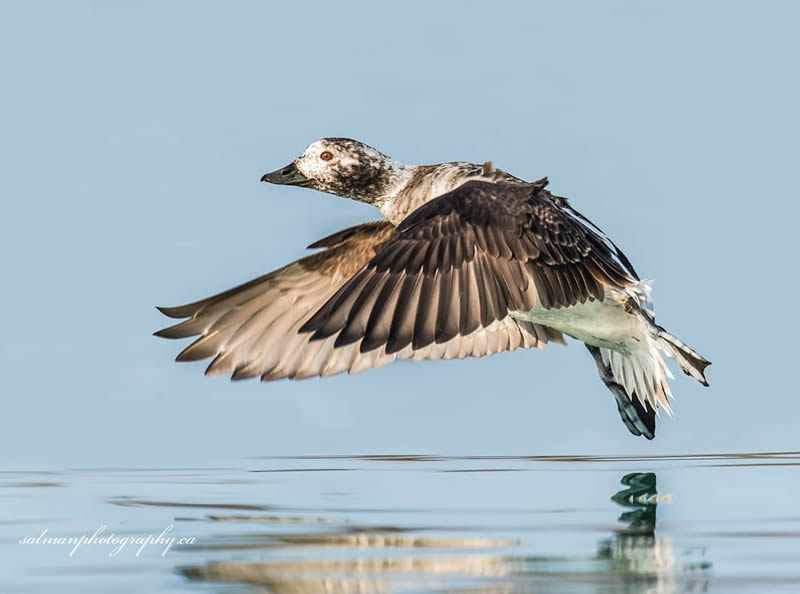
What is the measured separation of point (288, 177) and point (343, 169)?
0.39m

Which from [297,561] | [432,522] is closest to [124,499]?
[432,522]

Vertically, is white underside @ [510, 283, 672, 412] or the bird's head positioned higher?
the bird's head

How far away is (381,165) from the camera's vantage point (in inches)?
394

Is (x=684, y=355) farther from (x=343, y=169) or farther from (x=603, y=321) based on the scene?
(x=343, y=169)

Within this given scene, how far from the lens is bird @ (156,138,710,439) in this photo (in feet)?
23.4

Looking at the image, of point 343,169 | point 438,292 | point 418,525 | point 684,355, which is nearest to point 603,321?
point 684,355

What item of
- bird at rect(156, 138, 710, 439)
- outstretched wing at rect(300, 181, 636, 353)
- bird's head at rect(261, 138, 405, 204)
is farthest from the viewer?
bird's head at rect(261, 138, 405, 204)

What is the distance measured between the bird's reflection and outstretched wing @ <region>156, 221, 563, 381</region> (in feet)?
9.60

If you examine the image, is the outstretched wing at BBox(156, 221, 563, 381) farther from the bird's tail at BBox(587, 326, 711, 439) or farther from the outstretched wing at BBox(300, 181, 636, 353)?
the outstretched wing at BBox(300, 181, 636, 353)

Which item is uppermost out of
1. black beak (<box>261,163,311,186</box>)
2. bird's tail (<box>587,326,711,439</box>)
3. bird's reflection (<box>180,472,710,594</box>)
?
black beak (<box>261,163,311,186</box>)

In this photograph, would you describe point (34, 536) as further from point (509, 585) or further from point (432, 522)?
point (509, 585)

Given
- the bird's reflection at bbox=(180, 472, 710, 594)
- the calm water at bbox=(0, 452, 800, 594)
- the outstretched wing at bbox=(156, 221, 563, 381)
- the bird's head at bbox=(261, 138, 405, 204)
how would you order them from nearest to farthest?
1. the bird's reflection at bbox=(180, 472, 710, 594)
2. the calm water at bbox=(0, 452, 800, 594)
3. the outstretched wing at bbox=(156, 221, 563, 381)
4. the bird's head at bbox=(261, 138, 405, 204)

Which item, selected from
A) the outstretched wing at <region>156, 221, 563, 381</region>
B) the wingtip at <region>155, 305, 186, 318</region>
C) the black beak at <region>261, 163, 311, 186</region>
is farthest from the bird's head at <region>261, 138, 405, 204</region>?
the wingtip at <region>155, 305, 186, 318</region>

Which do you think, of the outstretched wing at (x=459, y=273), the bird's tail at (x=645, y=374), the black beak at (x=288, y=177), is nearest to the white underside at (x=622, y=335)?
the bird's tail at (x=645, y=374)
